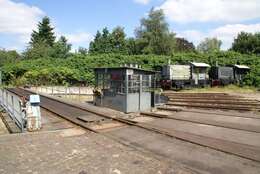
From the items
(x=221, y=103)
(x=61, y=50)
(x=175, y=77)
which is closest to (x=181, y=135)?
(x=221, y=103)

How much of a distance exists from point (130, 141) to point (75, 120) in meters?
4.54

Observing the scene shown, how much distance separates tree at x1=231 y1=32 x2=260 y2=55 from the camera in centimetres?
5869

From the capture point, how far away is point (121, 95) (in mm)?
16703

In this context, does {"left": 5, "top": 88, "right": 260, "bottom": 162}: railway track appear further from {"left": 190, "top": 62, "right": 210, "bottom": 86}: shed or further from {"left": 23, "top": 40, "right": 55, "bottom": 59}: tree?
{"left": 23, "top": 40, "right": 55, "bottom": 59}: tree

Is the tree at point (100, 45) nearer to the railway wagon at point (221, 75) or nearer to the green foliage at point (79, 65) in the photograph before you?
the green foliage at point (79, 65)

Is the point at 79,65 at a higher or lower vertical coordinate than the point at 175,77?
higher

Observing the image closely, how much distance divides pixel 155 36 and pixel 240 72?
81.7 ft

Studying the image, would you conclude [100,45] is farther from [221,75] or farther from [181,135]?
[181,135]

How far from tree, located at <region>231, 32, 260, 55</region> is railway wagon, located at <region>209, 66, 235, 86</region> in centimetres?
2553

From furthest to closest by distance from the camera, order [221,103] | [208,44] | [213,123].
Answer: [208,44] < [221,103] < [213,123]

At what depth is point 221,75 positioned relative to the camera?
33.7 metres

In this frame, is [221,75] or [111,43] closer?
[221,75]

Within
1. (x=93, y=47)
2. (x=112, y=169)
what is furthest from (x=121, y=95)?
(x=93, y=47)

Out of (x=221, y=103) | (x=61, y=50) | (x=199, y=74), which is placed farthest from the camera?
(x=61, y=50)
